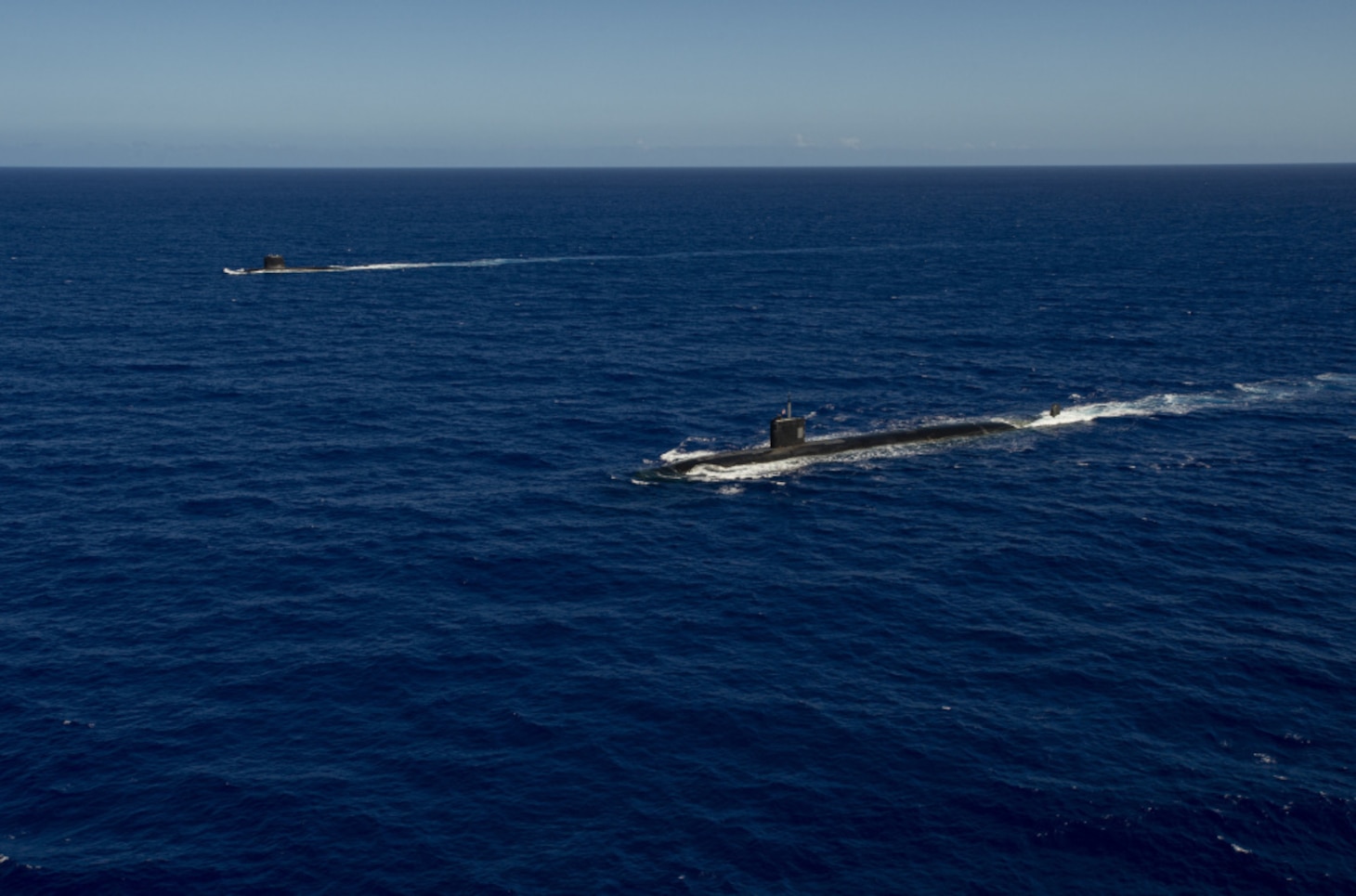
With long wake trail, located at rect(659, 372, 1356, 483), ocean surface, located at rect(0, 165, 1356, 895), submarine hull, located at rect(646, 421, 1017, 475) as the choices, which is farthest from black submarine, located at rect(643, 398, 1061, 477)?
ocean surface, located at rect(0, 165, 1356, 895)

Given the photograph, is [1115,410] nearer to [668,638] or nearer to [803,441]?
[803,441]

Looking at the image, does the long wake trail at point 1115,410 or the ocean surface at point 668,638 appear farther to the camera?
the long wake trail at point 1115,410

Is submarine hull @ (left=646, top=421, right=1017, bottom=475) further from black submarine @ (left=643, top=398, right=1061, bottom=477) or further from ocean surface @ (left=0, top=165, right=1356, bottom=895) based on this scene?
ocean surface @ (left=0, top=165, right=1356, bottom=895)

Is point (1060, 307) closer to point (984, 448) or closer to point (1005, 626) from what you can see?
point (984, 448)

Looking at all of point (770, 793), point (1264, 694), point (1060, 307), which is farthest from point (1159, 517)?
point (1060, 307)

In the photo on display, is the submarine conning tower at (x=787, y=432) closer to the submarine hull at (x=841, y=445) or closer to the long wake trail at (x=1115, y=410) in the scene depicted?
the submarine hull at (x=841, y=445)

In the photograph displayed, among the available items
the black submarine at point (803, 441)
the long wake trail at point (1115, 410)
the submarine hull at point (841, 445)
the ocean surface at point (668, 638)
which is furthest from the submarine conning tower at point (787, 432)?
the ocean surface at point (668, 638)
